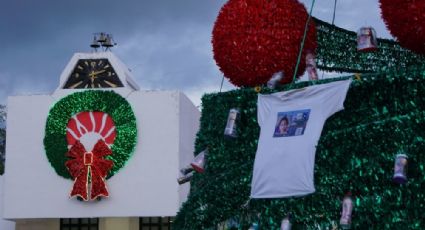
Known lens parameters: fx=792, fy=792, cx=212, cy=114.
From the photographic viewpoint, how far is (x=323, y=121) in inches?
272

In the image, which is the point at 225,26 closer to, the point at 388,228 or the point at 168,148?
the point at 388,228

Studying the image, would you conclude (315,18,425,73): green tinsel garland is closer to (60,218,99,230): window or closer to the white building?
the white building

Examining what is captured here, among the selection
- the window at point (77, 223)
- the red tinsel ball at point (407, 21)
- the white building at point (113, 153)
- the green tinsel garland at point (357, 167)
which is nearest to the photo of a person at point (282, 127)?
the green tinsel garland at point (357, 167)

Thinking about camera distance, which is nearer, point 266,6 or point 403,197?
point 403,197

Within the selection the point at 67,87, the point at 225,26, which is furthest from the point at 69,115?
the point at 225,26

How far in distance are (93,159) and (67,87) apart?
250 cm

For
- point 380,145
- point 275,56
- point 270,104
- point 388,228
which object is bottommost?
point 388,228

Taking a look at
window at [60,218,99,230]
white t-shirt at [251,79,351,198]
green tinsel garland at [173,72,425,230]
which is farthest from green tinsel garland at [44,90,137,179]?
white t-shirt at [251,79,351,198]

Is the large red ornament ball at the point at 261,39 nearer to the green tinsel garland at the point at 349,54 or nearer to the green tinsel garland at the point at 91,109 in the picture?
the green tinsel garland at the point at 349,54

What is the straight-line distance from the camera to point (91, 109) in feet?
75.2

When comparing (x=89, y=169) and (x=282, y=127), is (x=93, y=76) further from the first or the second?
(x=282, y=127)

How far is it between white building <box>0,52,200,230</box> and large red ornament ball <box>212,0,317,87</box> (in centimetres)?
1401

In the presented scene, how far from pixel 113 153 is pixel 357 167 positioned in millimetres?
16330

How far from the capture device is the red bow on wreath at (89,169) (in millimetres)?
22234
